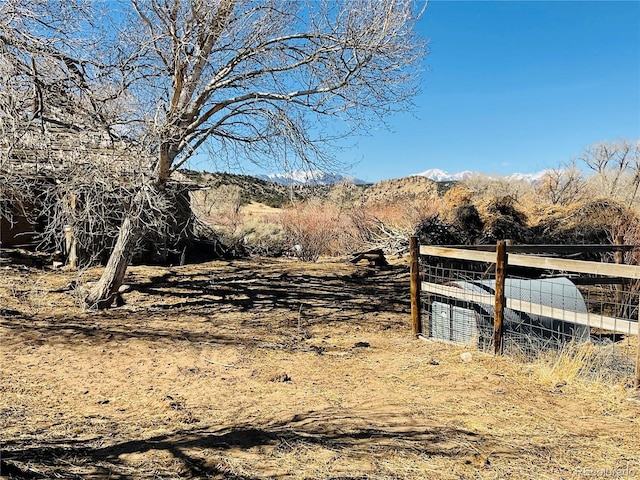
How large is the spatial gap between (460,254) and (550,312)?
167 centimetres

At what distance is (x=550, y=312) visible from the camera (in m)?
5.95

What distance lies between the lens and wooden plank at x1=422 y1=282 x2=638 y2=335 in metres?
5.39

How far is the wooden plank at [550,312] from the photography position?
17.7ft

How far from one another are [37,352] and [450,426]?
5.34m

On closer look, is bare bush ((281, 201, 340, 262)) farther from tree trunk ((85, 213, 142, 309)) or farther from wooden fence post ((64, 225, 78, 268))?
tree trunk ((85, 213, 142, 309))

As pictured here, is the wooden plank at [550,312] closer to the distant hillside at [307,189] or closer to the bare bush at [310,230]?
the distant hillside at [307,189]

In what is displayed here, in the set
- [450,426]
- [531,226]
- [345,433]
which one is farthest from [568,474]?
[531,226]

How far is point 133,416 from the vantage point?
17.1 feet

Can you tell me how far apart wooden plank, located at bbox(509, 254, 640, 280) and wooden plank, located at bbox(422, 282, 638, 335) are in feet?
1.50

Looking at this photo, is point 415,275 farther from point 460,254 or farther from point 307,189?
point 307,189

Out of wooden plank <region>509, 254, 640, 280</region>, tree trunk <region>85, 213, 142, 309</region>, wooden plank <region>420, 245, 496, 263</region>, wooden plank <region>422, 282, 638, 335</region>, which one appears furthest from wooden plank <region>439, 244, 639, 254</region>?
tree trunk <region>85, 213, 142, 309</region>

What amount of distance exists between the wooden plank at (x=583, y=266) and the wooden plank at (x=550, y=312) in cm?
46

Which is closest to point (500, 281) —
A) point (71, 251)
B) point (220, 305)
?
point (220, 305)

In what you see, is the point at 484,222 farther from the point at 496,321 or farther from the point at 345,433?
the point at 345,433
